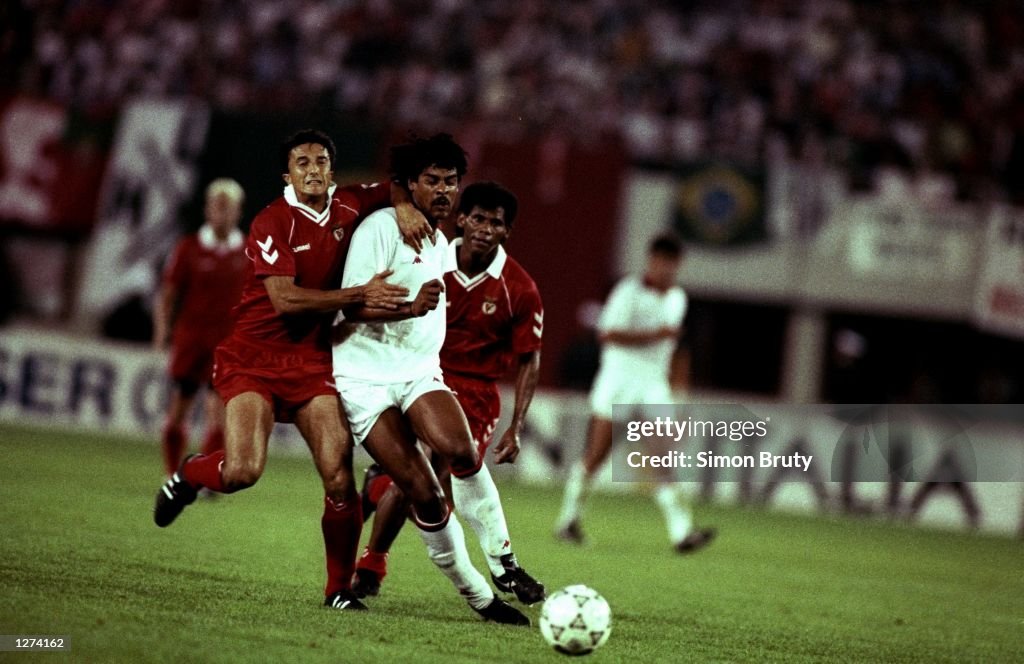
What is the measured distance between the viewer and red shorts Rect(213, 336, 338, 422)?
7.38 metres

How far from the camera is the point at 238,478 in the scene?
7.34 metres

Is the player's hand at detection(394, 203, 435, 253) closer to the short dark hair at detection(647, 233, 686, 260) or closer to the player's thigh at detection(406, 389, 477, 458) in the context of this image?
the player's thigh at detection(406, 389, 477, 458)

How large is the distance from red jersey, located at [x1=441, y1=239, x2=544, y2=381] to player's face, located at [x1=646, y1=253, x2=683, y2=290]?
12.5 feet

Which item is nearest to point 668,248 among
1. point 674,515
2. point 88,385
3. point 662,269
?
point 662,269

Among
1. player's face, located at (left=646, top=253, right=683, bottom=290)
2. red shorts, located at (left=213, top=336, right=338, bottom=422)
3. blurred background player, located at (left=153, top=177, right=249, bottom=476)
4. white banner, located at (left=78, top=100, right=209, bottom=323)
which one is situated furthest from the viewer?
white banner, located at (left=78, top=100, right=209, bottom=323)

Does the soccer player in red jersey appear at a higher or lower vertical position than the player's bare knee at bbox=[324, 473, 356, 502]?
higher

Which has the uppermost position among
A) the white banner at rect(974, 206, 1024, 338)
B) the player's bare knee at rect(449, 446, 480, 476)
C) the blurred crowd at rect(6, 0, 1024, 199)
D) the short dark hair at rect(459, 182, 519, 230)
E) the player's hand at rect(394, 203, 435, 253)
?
the blurred crowd at rect(6, 0, 1024, 199)

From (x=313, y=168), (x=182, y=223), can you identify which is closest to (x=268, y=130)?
(x=182, y=223)

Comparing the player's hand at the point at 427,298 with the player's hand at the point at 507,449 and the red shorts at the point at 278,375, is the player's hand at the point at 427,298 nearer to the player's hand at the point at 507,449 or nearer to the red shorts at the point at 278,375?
the red shorts at the point at 278,375

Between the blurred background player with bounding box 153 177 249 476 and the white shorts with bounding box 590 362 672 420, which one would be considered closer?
the blurred background player with bounding box 153 177 249 476

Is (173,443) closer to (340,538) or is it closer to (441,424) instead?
(340,538)

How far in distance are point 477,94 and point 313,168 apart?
14.1 meters

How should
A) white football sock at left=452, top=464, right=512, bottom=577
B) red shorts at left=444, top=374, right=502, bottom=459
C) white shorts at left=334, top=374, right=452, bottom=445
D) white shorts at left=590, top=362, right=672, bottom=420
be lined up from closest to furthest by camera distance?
1. white shorts at left=334, top=374, right=452, bottom=445
2. white football sock at left=452, top=464, right=512, bottom=577
3. red shorts at left=444, top=374, right=502, bottom=459
4. white shorts at left=590, top=362, right=672, bottom=420

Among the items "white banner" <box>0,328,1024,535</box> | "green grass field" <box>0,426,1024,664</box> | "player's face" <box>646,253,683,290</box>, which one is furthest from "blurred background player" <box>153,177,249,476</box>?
"white banner" <box>0,328,1024,535</box>
